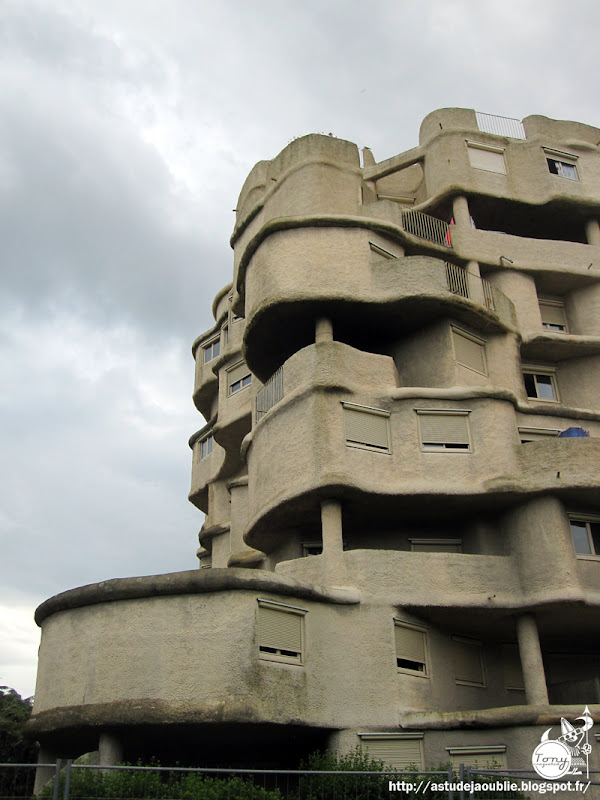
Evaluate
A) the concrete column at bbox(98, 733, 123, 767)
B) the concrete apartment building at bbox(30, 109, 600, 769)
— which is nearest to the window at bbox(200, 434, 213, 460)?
the concrete apartment building at bbox(30, 109, 600, 769)

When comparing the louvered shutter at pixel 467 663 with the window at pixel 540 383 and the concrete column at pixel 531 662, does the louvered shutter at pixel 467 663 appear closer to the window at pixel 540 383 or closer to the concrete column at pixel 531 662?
the concrete column at pixel 531 662

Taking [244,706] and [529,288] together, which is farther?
[529,288]

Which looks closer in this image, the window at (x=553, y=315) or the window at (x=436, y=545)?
the window at (x=436, y=545)

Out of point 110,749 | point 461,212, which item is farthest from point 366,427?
point 461,212

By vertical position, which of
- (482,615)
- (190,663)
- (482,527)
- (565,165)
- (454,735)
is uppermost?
(565,165)

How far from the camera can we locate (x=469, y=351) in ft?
84.4

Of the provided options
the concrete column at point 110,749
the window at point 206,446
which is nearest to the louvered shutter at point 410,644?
the concrete column at point 110,749

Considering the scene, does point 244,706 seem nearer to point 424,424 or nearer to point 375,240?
point 424,424

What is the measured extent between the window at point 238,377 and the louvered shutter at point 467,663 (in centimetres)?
1433

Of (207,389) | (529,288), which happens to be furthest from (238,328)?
(529,288)

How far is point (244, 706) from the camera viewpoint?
670 inches

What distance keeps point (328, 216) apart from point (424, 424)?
24.7 ft

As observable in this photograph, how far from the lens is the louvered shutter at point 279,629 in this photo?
1811 cm

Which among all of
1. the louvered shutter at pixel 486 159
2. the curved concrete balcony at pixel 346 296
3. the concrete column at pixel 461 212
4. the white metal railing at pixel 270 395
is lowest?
the white metal railing at pixel 270 395
